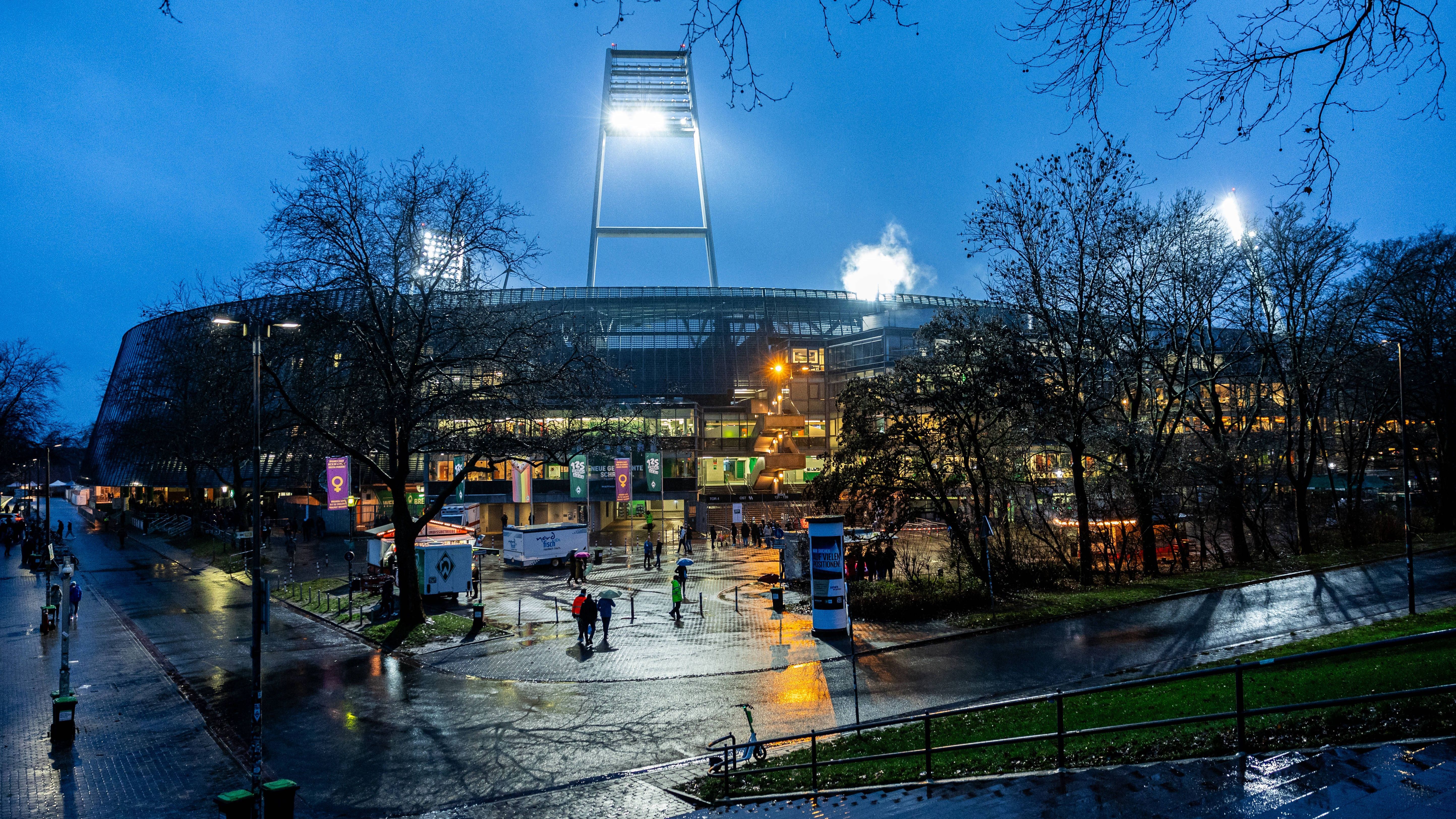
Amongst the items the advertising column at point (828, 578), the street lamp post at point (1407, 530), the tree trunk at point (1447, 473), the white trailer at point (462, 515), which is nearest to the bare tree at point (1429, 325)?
the tree trunk at point (1447, 473)

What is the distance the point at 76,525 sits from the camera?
73.2 m

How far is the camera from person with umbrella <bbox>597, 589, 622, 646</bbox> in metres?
20.9

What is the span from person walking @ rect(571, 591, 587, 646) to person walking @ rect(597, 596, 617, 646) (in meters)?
0.54

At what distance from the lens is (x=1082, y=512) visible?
82.5 feet

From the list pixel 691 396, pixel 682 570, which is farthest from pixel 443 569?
pixel 691 396

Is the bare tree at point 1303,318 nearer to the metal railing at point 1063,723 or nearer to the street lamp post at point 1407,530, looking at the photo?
the street lamp post at point 1407,530

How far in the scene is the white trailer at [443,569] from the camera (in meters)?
27.0

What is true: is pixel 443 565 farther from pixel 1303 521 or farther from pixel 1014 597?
pixel 1303 521

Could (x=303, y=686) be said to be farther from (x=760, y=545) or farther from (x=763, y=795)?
(x=760, y=545)

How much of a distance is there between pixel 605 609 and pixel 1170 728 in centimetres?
1501

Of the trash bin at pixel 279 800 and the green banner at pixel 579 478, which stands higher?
the green banner at pixel 579 478

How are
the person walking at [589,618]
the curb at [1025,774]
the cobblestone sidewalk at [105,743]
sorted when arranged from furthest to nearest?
the person walking at [589,618]
the cobblestone sidewalk at [105,743]
the curb at [1025,774]

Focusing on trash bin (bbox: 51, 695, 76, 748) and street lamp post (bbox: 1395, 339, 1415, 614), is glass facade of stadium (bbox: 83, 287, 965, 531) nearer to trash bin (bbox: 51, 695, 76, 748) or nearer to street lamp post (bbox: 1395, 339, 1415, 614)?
street lamp post (bbox: 1395, 339, 1415, 614)

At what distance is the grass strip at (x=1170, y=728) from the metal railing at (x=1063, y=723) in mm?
108
